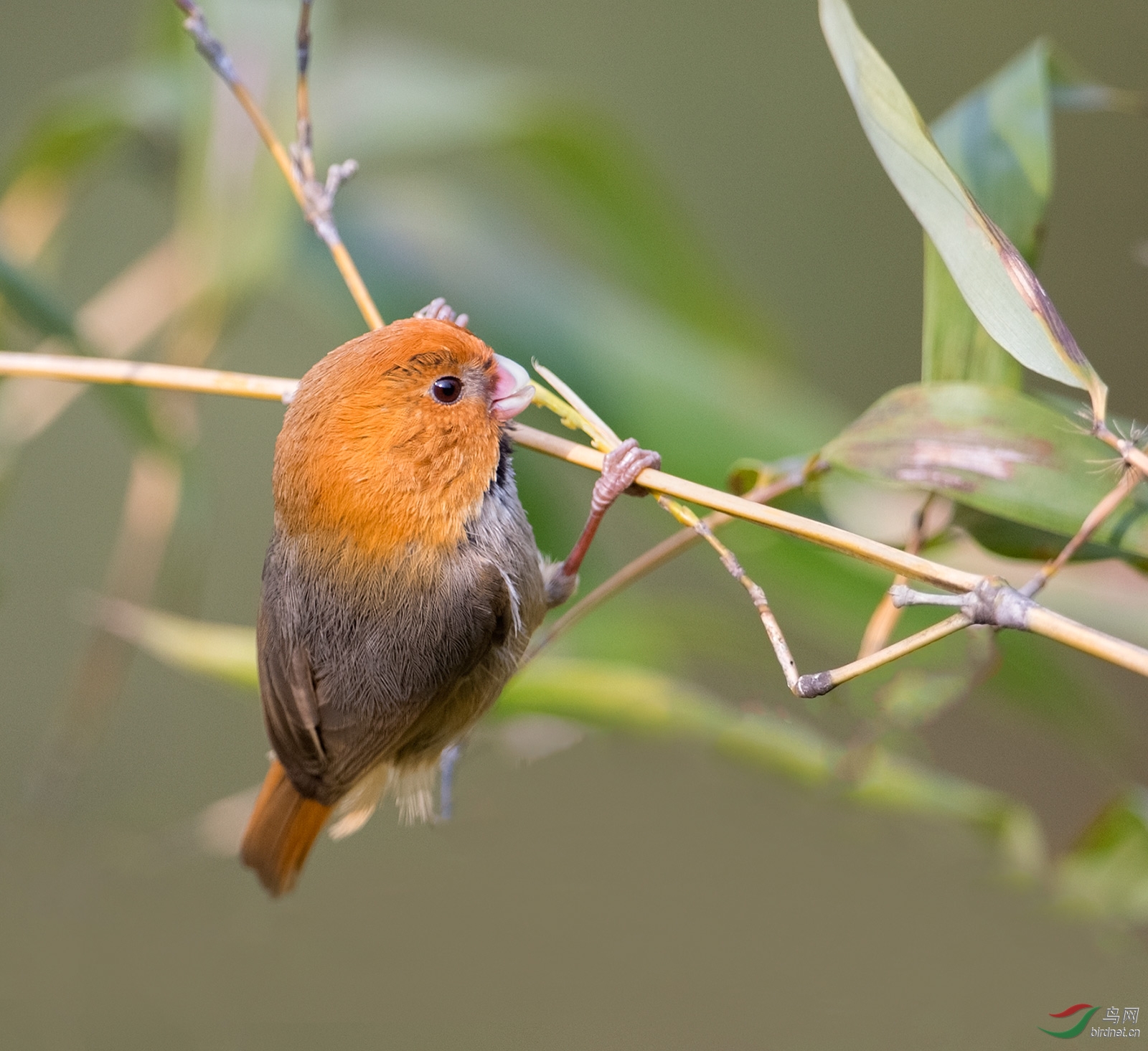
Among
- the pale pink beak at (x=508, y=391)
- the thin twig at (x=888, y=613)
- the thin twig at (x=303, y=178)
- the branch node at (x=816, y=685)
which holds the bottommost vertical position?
the thin twig at (x=888, y=613)

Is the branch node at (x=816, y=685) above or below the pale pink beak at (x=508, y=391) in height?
below

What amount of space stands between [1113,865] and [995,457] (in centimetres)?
84

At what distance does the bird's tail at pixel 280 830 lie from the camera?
66.1 inches

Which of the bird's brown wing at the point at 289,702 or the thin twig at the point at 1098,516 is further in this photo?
the bird's brown wing at the point at 289,702

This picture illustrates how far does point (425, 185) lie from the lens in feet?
8.46

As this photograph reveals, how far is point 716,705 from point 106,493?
142 inches

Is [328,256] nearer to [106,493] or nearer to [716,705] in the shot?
[716,705]

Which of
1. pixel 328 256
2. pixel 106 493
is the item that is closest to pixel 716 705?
pixel 328 256

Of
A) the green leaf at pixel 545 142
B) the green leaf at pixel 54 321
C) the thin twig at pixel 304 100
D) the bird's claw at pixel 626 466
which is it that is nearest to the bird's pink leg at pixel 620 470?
the bird's claw at pixel 626 466

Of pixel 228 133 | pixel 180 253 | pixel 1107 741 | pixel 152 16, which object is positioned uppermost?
pixel 152 16

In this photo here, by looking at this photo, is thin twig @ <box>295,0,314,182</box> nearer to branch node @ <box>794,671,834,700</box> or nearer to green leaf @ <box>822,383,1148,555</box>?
green leaf @ <box>822,383,1148,555</box>

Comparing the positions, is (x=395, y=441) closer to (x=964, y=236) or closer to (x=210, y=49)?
(x=210, y=49)

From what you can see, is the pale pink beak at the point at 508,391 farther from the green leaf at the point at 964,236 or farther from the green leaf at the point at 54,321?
the green leaf at the point at 54,321

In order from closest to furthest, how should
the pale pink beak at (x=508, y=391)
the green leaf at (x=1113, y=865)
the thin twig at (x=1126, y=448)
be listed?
the thin twig at (x=1126, y=448) < the pale pink beak at (x=508, y=391) < the green leaf at (x=1113, y=865)
